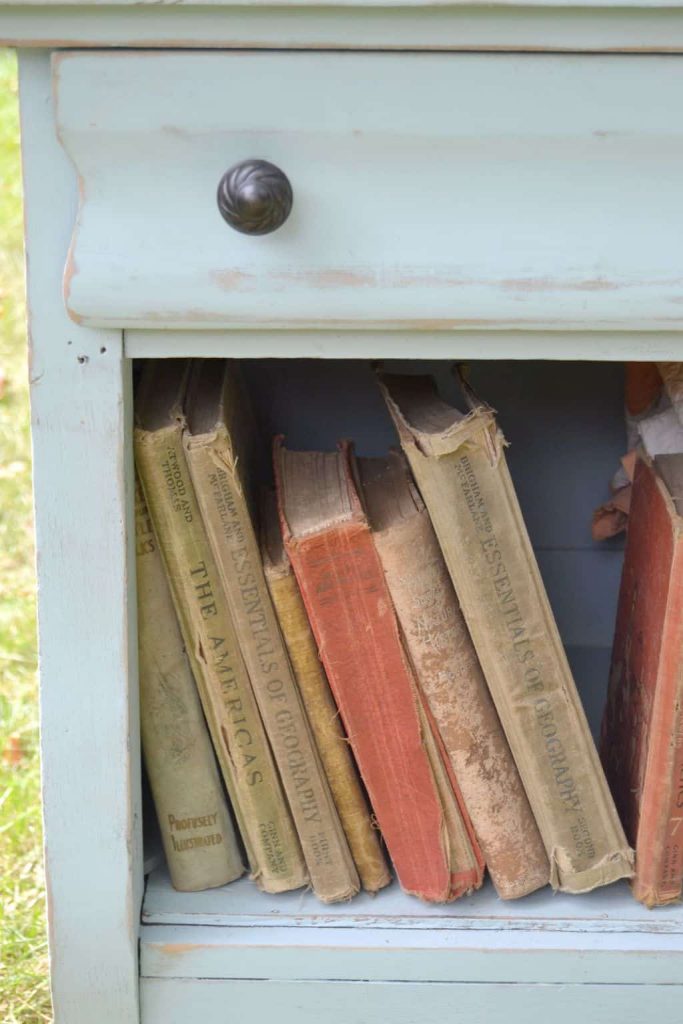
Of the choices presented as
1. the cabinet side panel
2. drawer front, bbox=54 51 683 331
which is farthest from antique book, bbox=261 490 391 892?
drawer front, bbox=54 51 683 331

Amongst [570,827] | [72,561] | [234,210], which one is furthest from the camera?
[570,827]

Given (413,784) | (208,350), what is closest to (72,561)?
(208,350)

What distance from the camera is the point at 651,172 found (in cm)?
69

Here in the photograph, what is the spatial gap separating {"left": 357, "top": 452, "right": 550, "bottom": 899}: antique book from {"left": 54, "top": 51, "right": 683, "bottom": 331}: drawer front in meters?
0.18

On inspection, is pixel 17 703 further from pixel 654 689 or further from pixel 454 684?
pixel 654 689

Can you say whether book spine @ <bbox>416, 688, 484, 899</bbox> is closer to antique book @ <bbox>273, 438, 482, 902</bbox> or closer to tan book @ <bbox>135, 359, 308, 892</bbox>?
antique book @ <bbox>273, 438, 482, 902</bbox>

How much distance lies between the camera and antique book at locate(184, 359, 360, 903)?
82 centimetres

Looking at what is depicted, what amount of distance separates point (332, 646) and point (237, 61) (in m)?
0.39

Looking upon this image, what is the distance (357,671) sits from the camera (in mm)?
857

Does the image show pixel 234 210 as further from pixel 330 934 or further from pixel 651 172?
pixel 330 934

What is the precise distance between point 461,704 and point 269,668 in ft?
0.46

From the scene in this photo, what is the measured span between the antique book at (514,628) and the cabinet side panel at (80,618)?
204 millimetres

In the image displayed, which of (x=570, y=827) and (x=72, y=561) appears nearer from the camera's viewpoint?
(x=72, y=561)

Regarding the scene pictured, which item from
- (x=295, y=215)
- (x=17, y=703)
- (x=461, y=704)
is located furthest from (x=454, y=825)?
(x=17, y=703)
